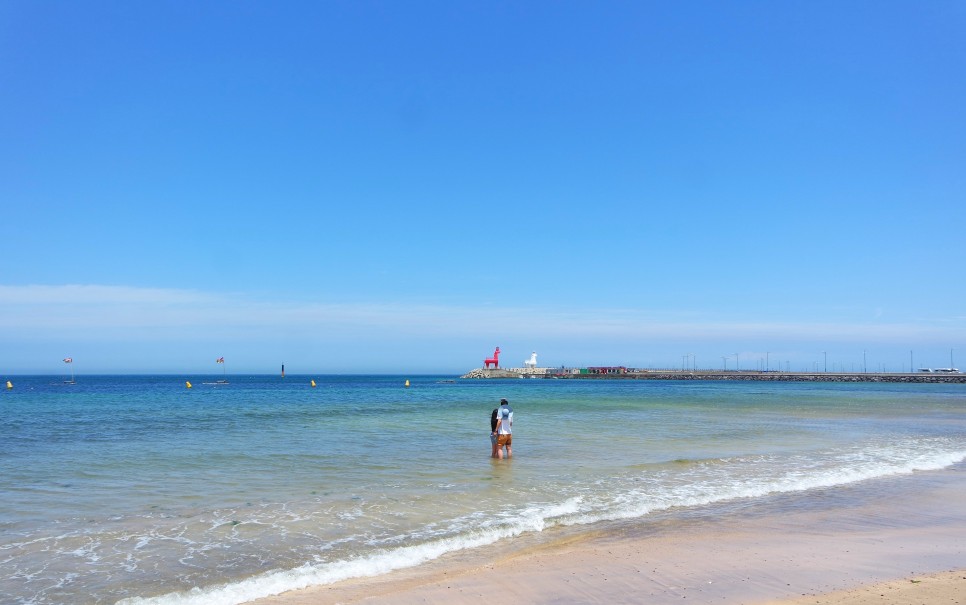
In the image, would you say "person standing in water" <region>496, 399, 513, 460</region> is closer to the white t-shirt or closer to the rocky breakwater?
the white t-shirt

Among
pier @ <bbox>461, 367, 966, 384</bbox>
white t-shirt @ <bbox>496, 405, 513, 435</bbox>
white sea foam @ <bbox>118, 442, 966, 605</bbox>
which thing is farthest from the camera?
pier @ <bbox>461, 367, 966, 384</bbox>

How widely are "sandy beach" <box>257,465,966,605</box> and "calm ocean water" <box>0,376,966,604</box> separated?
0.73 m

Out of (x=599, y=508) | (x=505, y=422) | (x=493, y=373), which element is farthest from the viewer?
(x=493, y=373)

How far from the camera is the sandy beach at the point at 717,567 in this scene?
6.43m

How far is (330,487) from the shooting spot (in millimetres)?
12148

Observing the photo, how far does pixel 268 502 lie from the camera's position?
10.9 m

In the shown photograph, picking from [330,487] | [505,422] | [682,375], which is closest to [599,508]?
[330,487]

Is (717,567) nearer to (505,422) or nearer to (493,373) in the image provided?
(505,422)

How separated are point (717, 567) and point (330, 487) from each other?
7411 mm

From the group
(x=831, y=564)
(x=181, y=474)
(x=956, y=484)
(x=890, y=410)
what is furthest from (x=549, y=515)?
(x=890, y=410)

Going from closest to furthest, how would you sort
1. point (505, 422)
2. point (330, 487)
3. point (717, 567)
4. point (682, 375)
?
point (717, 567) < point (330, 487) < point (505, 422) < point (682, 375)

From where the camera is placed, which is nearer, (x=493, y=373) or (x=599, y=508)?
(x=599, y=508)

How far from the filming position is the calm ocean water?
301 inches

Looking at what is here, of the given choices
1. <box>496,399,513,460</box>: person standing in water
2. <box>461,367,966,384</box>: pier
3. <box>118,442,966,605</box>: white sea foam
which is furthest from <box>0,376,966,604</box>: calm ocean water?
<box>461,367,966,384</box>: pier
